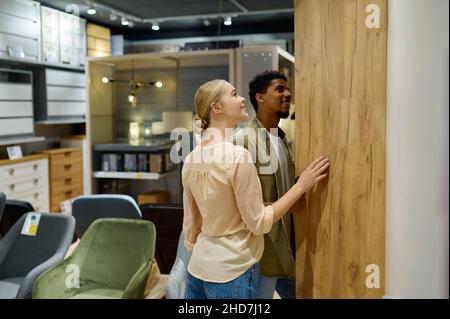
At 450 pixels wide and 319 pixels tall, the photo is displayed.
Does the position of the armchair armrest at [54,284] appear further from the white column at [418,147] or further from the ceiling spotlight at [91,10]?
the white column at [418,147]

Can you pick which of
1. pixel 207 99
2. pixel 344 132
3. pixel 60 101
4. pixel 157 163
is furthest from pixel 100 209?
pixel 344 132

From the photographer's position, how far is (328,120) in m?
1.79

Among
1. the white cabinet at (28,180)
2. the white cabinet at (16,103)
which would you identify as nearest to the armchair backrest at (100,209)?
the white cabinet at (28,180)

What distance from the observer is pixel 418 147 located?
1701 millimetres

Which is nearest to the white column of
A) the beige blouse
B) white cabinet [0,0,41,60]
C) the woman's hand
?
the woman's hand

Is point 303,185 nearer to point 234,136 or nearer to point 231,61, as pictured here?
point 234,136

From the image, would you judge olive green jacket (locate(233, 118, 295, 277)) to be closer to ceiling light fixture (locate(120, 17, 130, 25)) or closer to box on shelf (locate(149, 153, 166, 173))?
box on shelf (locate(149, 153, 166, 173))

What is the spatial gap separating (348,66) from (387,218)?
24.5 inches

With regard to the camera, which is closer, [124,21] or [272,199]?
[272,199]

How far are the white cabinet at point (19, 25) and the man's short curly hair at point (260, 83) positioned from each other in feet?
4.04

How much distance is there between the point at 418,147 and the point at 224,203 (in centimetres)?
77

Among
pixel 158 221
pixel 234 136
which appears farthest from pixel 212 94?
pixel 158 221

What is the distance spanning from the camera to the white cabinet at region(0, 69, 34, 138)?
286 centimetres

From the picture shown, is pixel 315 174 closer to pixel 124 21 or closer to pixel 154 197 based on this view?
pixel 154 197
